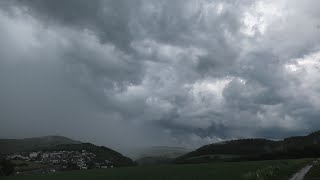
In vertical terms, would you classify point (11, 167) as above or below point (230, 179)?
above

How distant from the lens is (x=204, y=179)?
69688mm

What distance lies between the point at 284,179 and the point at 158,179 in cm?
2325

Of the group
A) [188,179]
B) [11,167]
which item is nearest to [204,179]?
[188,179]

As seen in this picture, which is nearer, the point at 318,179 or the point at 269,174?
the point at 318,179

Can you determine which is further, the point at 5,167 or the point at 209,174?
the point at 5,167

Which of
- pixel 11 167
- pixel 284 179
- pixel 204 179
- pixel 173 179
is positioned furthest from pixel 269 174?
pixel 11 167

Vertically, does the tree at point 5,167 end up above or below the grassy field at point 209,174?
above

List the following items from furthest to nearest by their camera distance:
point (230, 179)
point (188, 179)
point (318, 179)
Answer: point (188, 179)
point (230, 179)
point (318, 179)

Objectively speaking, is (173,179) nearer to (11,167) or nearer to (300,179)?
Answer: (300,179)

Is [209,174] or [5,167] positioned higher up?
[5,167]

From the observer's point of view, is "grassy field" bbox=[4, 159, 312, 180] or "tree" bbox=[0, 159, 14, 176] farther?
"tree" bbox=[0, 159, 14, 176]

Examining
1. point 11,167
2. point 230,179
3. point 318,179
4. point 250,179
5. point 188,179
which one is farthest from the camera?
point 11,167

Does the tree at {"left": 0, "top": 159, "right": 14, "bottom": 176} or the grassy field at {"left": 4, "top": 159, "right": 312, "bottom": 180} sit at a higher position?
the tree at {"left": 0, "top": 159, "right": 14, "bottom": 176}

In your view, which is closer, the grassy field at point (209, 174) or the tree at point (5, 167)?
the grassy field at point (209, 174)
